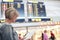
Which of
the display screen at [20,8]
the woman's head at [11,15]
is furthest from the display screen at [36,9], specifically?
the woman's head at [11,15]

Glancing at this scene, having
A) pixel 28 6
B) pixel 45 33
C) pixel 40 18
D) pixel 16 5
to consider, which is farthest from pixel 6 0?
pixel 45 33

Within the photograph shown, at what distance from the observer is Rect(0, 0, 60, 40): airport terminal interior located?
379cm

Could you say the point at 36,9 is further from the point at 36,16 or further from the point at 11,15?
the point at 11,15

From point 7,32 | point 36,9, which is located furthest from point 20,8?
point 7,32

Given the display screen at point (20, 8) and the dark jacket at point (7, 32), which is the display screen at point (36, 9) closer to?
the display screen at point (20, 8)

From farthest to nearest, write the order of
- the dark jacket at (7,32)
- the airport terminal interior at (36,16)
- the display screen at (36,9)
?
the display screen at (36,9), the airport terminal interior at (36,16), the dark jacket at (7,32)

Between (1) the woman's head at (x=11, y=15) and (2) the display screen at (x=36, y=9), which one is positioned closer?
(1) the woman's head at (x=11, y=15)

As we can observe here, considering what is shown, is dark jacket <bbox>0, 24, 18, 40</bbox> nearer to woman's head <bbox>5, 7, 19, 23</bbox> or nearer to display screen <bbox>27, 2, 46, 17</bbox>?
woman's head <bbox>5, 7, 19, 23</bbox>

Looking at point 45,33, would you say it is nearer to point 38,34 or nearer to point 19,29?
point 38,34

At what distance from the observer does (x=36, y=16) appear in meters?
3.96

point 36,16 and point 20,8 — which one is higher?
point 20,8

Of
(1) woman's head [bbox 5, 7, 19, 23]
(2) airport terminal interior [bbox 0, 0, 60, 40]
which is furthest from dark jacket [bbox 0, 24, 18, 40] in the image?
(2) airport terminal interior [bbox 0, 0, 60, 40]

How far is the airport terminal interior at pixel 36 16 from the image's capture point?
3793 millimetres

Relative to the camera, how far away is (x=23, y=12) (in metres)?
3.89
